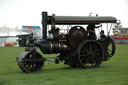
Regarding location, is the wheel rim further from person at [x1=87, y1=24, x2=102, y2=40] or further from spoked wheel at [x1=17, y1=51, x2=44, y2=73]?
spoked wheel at [x1=17, y1=51, x2=44, y2=73]

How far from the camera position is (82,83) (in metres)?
7.96

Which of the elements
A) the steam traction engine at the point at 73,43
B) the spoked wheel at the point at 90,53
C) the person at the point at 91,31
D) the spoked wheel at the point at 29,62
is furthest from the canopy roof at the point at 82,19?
the spoked wheel at the point at 29,62

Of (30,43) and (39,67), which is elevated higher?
(30,43)

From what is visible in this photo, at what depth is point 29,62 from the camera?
1093 cm

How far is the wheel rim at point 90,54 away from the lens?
1208 centimetres

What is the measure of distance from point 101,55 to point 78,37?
1.27 metres

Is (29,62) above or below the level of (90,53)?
below

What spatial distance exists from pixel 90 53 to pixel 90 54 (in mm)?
46

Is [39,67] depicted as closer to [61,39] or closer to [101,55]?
[61,39]

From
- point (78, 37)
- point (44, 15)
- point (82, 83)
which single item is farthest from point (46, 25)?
point (82, 83)

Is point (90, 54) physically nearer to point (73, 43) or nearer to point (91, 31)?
point (73, 43)

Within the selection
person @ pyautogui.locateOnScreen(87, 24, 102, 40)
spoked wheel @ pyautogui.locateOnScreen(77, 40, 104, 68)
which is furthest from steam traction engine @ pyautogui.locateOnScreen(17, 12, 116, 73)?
person @ pyautogui.locateOnScreen(87, 24, 102, 40)

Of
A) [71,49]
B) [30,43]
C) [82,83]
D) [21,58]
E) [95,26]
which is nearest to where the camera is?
[82,83]

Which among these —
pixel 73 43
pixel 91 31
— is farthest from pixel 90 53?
pixel 91 31
